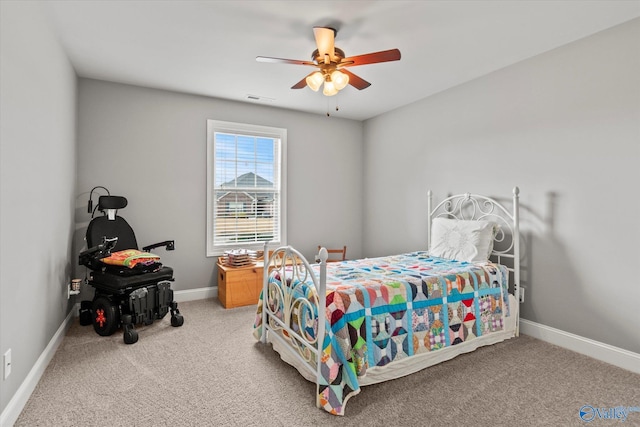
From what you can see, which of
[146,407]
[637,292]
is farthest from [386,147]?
[146,407]

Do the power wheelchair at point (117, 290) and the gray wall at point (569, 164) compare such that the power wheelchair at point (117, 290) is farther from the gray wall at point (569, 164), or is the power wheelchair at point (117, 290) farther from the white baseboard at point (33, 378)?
the gray wall at point (569, 164)

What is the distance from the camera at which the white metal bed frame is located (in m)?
2.15

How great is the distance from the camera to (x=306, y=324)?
7.51 ft

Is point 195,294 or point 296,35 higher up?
point 296,35

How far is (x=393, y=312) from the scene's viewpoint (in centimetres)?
231

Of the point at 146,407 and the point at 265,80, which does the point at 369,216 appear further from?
the point at 146,407

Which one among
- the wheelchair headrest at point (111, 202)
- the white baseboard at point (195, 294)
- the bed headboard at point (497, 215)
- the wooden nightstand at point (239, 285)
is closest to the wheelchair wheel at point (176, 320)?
the wooden nightstand at point (239, 285)

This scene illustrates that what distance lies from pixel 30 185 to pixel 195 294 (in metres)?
2.42

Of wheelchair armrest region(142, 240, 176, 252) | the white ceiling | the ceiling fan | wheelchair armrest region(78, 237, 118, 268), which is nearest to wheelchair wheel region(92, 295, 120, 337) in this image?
wheelchair armrest region(78, 237, 118, 268)

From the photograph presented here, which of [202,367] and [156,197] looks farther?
[156,197]

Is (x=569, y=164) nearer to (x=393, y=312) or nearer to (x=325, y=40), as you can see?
(x=393, y=312)

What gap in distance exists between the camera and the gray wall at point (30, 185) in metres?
1.74

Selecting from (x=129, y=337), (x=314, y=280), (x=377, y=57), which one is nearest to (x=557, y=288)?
(x=314, y=280)

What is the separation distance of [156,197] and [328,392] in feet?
10.2
